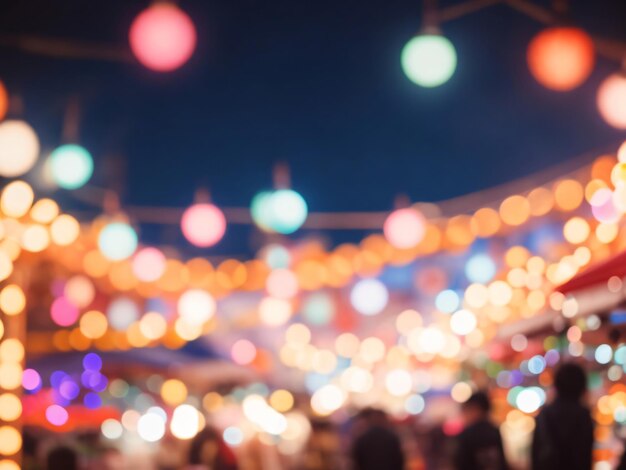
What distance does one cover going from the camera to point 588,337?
955 centimetres

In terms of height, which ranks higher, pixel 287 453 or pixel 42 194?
pixel 42 194

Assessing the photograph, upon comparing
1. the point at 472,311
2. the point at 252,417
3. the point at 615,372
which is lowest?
the point at 615,372

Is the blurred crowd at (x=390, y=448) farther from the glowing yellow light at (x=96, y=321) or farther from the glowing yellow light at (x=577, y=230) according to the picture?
the glowing yellow light at (x=96, y=321)

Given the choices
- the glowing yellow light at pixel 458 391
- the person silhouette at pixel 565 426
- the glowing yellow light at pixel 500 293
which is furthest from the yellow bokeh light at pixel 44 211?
the glowing yellow light at pixel 500 293

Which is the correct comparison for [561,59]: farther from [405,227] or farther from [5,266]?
[405,227]

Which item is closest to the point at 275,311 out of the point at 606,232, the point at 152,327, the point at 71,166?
the point at 152,327

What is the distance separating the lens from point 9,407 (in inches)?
492

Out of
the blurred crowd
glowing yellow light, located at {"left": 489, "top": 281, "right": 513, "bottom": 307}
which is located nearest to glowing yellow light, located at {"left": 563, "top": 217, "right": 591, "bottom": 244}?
glowing yellow light, located at {"left": 489, "top": 281, "right": 513, "bottom": 307}

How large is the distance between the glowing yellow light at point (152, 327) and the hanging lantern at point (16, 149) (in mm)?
18323

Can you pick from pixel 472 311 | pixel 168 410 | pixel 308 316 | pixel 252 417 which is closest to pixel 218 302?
pixel 308 316

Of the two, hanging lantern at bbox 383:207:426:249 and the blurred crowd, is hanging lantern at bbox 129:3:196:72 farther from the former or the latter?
hanging lantern at bbox 383:207:426:249

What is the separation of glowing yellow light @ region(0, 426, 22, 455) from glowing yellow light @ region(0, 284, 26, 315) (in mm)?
1314

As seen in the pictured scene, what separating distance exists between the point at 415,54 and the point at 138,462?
12999 millimetres

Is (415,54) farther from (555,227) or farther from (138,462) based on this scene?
(555,227)
